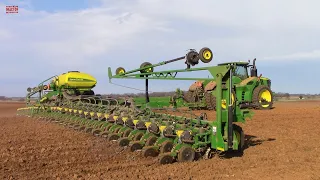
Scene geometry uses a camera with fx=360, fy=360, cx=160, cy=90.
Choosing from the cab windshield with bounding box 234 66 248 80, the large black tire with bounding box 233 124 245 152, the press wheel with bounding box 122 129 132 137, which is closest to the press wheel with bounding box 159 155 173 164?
the large black tire with bounding box 233 124 245 152

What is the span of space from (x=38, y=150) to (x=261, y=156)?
4133 millimetres

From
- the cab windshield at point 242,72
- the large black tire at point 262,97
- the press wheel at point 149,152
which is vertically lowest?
the press wheel at point 149,152

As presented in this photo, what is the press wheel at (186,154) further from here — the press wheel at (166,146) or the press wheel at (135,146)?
the press wheel at (135,146)

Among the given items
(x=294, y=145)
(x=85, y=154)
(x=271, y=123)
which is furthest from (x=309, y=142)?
(x=85, y=154)

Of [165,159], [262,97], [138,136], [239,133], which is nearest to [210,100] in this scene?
[262,97]

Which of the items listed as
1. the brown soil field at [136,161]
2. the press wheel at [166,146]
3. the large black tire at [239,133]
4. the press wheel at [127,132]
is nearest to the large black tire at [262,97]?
the brown soil field at [136,161]

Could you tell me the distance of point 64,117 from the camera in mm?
11602

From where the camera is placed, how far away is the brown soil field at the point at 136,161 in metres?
5.10

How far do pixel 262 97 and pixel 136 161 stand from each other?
1056 centimetres

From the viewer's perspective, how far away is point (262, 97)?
1536 centimetres

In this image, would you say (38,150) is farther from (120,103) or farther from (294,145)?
(294,145)

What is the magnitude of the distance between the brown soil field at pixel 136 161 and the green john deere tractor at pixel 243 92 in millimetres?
6374

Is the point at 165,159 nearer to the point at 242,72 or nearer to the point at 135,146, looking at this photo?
the point at 135,146

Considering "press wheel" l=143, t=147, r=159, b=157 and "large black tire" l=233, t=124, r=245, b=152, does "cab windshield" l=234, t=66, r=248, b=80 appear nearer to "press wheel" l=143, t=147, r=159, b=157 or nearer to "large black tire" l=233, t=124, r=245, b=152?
"large black tire" l=233, t=124, r=245, b=152
